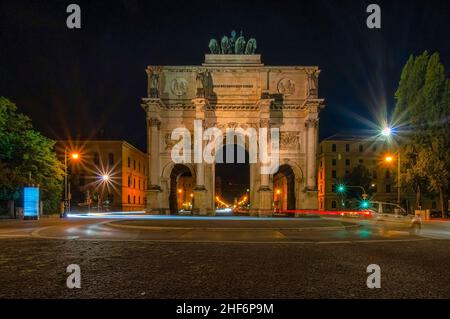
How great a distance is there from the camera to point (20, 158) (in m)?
33.9

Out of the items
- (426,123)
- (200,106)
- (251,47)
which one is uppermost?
(251,47)

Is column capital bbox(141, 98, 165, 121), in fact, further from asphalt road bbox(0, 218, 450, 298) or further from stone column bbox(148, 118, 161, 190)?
asphalt road bbox(0, 218, 450, 298)

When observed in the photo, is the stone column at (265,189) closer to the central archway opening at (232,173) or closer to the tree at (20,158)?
the central archway opening at (232,173)

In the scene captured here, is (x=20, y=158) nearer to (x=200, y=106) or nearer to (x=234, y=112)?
(x=200, y=106)

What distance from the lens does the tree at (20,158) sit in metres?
32.5

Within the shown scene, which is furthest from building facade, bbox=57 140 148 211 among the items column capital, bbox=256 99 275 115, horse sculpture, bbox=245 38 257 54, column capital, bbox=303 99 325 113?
column capital, bbox=303 99 325 113

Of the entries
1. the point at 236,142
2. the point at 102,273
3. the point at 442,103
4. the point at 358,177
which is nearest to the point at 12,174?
the point at 236,142

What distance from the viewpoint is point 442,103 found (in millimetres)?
36625

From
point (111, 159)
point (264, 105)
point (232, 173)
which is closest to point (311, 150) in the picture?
point (264, 105)

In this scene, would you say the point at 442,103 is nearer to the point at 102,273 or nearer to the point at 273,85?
the point at 273,85

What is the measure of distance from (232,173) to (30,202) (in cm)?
6818

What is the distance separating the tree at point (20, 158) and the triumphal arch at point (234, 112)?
9941mm

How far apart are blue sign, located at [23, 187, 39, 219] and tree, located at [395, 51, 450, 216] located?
3158 cm

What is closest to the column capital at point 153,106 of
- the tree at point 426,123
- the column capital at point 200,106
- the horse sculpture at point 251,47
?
the column capital at point 200,106
